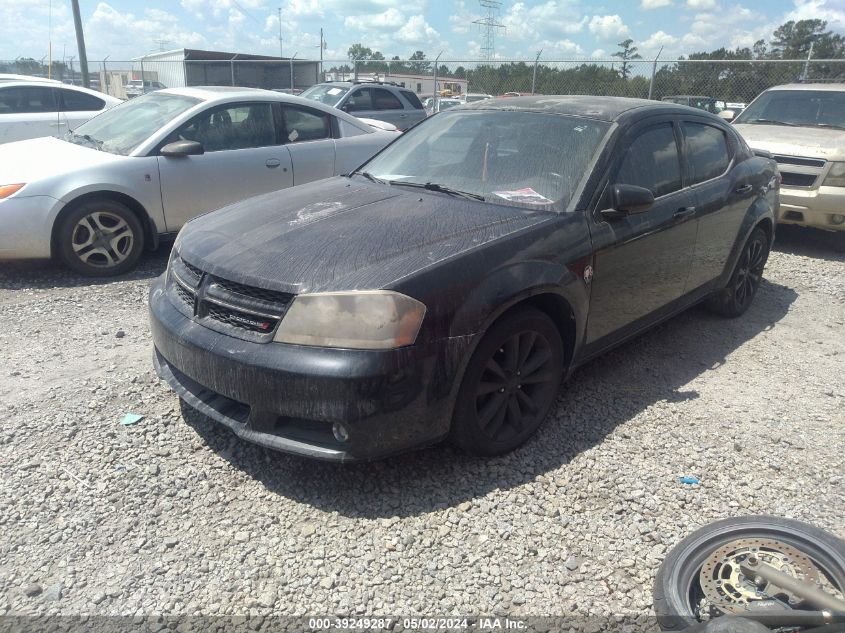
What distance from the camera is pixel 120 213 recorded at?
577cm

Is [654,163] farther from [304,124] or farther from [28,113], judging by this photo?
[28,113]

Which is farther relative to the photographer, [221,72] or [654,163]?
[221,72]

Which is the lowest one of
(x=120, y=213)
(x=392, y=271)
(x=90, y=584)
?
(x=90, y=584)

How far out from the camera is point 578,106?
3.98 metres

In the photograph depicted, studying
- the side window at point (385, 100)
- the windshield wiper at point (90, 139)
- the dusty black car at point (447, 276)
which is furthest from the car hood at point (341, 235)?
the side window at point (385, 100)

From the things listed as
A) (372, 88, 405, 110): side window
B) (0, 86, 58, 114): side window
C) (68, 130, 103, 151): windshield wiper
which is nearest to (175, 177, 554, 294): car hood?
(68, 130, 103, 151): windshield wiper

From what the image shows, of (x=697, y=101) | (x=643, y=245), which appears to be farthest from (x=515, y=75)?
(x=643, y=245)

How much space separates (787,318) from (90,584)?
5283mm

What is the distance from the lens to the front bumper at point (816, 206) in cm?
699

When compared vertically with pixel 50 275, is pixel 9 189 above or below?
above

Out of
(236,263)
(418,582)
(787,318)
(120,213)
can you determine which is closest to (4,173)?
(120,213)

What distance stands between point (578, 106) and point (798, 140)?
483 cm

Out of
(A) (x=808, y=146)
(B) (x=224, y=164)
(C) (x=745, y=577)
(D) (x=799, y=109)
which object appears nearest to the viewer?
(C) (x=745, y=577)

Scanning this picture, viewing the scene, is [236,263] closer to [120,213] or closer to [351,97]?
[120,213]
